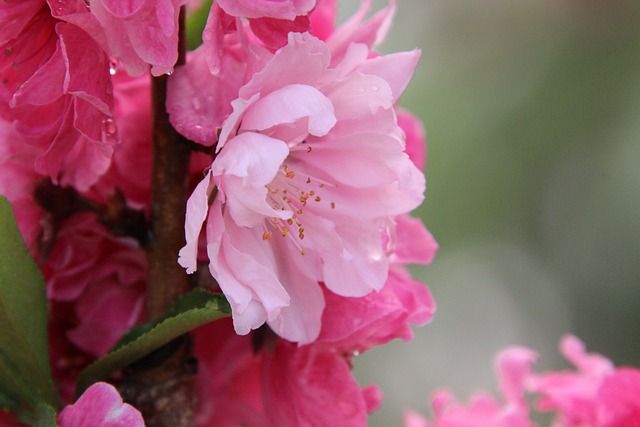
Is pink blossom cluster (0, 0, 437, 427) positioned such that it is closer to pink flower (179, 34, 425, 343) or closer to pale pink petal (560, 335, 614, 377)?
pink flower (179, 34, 425, 343)

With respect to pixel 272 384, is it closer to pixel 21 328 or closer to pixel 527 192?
pixel 21 328

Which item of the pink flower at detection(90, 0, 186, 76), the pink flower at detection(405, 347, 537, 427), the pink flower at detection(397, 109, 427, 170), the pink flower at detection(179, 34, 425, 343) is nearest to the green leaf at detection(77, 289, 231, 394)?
the pink flower at detection(179, 34, 425, 343)

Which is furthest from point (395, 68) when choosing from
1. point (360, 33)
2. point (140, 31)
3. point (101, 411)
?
point (101, 411)

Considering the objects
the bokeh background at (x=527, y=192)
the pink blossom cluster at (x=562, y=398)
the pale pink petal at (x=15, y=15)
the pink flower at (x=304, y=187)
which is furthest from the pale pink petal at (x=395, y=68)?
the bokeh background at (x=527, y=192)

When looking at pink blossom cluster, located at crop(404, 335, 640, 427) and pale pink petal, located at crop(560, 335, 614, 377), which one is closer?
pink blossom cluster, located at crop(404, 335, 640, 427)

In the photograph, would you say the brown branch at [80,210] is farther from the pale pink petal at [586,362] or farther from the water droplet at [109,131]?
the pale pink petal at [586,362]

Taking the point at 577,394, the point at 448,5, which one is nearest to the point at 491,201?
the point at 448,5
